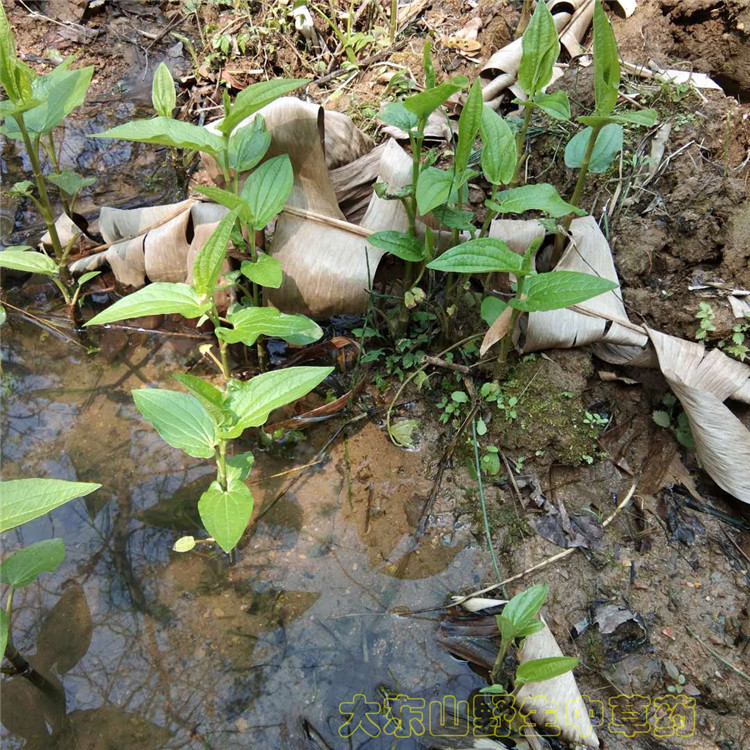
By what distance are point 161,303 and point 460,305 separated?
1176mm

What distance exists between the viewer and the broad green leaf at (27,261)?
2252 millimetres

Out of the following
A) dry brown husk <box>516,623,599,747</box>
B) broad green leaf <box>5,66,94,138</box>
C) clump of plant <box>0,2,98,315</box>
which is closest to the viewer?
dry brown husk <box>516,623,599,747</box>

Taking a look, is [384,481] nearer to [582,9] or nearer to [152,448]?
[152,448]

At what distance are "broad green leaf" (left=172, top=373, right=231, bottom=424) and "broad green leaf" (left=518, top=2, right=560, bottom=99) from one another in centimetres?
141

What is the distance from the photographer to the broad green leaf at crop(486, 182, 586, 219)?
6.36ft

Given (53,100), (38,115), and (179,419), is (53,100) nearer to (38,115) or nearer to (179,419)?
(38,115)

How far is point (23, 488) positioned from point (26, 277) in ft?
5.59

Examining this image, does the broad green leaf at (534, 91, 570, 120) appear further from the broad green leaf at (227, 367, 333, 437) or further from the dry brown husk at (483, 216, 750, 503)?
the broad green leaf at (227, 367, 333, 437)

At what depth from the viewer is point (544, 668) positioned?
1.54 m

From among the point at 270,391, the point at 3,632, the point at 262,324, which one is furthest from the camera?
the point at 262,324

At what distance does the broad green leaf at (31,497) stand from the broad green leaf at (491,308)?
1375 mm

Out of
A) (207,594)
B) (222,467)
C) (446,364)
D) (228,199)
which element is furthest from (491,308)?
(207,594)

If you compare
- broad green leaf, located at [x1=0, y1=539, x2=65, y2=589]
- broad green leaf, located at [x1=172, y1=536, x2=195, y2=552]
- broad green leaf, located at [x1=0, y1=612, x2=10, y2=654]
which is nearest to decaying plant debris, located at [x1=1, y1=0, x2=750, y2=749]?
broad green leaf, located at [x1=172, y1=536, x2=195, y2=552]

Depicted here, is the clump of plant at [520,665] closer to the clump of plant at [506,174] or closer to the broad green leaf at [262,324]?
the clump of plant at [506,174]
